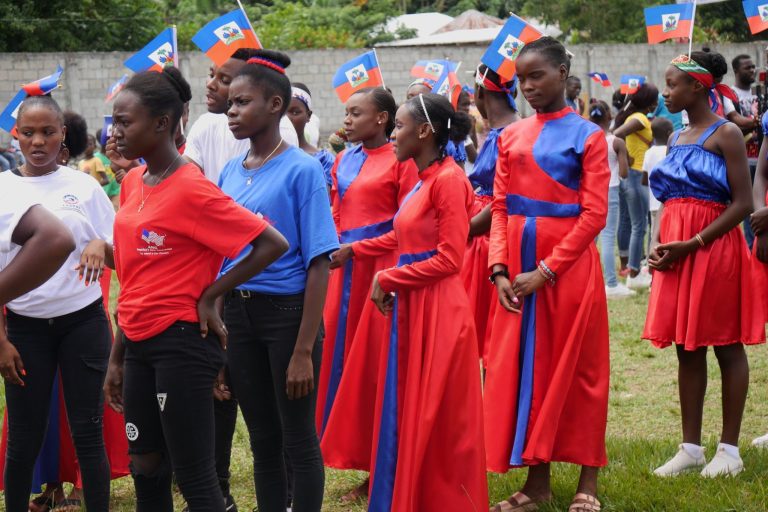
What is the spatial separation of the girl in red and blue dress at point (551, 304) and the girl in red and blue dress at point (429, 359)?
300 millimetres

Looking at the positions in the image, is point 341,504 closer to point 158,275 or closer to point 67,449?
point 67,449

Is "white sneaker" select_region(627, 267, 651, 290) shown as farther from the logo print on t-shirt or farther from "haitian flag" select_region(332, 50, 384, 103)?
the logo print on t-shirt

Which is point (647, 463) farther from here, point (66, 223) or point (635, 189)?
point (635, 189)

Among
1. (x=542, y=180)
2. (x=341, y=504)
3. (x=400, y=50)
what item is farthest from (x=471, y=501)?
(x=400, y=50)

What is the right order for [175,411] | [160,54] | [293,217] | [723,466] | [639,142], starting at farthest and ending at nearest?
[639,142], [160,54], [723,466], [293,217], [175,411]

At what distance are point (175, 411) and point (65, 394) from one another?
1.36 m

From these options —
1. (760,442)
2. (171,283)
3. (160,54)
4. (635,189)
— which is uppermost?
(160,54)

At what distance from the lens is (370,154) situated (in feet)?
19.1

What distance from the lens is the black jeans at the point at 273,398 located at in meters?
4.24

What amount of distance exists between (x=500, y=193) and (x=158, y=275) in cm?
196

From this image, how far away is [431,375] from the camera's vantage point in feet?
15.4

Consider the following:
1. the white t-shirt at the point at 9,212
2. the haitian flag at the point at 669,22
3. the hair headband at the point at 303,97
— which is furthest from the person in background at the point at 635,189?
the white t-shirt at the point at 9,212

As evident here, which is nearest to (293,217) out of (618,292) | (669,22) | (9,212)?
(9,212)

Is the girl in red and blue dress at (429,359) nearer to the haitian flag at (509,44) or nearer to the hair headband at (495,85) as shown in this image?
the haitian flag at (509,44)
